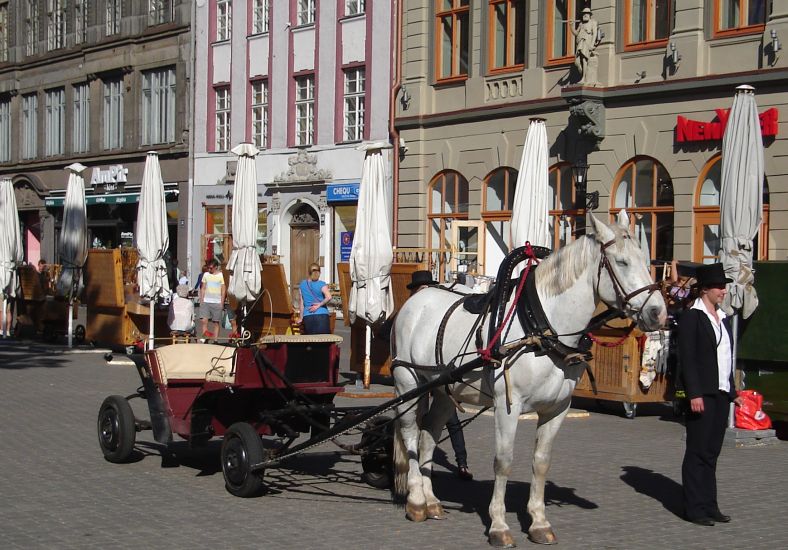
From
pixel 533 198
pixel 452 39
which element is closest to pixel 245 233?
pixel 533 198

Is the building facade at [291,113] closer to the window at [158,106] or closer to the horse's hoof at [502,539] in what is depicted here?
the window at [158,106]

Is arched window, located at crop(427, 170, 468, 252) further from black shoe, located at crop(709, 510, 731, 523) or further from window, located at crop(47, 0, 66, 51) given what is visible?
window, located at crop(47, 0, 66, 51)

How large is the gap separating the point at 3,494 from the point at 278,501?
7.00ft

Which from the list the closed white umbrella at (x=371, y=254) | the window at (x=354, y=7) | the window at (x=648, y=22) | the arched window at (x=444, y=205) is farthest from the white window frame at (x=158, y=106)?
the closed white umbrella at (x=371, y=254)

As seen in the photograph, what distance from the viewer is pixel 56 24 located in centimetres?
4984

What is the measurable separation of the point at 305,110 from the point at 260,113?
2.30 m

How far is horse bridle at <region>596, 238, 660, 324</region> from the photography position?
815cm

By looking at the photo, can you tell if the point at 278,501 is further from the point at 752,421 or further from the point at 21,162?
the point at 21,162

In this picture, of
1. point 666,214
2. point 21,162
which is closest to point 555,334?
point 666,214

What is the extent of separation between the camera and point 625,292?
8.23 meters

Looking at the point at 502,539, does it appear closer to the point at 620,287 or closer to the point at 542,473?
the point at 542,473

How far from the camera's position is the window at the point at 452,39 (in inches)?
1218

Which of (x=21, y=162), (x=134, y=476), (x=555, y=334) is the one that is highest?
(x=21, y=162)

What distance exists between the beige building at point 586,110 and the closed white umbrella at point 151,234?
7050mm
